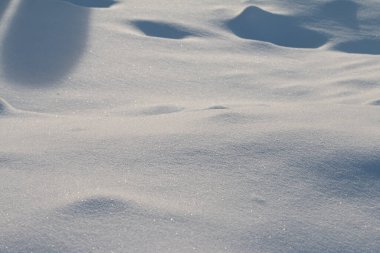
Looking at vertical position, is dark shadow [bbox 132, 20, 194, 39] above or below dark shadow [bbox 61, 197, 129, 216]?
above

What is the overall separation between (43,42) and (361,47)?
1.40m

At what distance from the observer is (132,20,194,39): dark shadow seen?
2.71 meters

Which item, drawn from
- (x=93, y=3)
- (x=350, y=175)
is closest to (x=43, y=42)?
(x=93, y=3)

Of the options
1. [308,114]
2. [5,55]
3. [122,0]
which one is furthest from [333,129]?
[122,0]

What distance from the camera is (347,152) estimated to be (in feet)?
5.35

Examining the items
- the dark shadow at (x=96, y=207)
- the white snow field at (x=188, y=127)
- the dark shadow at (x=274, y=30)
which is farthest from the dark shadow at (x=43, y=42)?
the dark shadow at (x=96, y=207)

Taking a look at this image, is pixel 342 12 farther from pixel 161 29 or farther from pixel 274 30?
pixel 161 29

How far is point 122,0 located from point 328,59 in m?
1.09

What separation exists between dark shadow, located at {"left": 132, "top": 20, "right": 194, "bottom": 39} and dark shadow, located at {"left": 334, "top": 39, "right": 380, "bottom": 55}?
0.69 m

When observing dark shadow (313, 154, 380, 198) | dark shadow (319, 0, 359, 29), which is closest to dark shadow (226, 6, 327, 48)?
dark shadow (319, 0, 359, 29)

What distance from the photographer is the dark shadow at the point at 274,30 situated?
277 centimetres

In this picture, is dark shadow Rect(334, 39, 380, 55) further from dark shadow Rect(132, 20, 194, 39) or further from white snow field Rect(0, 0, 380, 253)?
dark shadow Rect(132, 20, 194, 39)

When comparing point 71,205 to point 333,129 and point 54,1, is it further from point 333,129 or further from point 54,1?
point 54,1

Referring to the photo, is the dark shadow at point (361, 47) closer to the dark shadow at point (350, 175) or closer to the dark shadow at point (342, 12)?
the dark shadow at point (342, 12)
